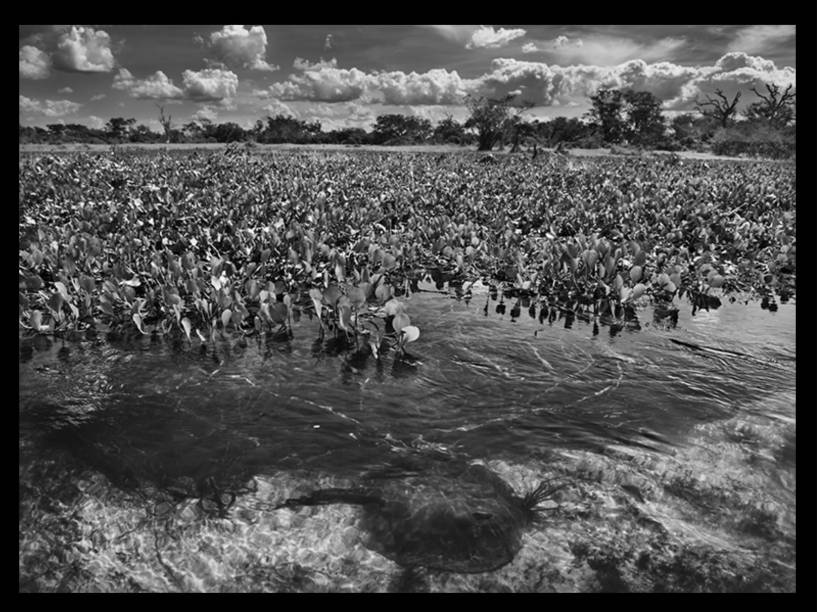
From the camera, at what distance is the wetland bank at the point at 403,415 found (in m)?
2.79

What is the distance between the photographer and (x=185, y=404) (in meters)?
4.25

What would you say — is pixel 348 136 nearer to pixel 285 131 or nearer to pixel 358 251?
pixel 285 131

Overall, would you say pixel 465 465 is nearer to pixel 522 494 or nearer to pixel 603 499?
pixel 522 494

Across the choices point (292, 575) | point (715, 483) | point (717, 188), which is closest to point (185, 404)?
point (292, 575)

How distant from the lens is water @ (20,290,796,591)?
8.97 feet

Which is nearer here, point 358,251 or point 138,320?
point 138,320

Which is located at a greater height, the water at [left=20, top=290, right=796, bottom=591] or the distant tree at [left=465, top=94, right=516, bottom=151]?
the distant tree at [left=465, top=94, right=516, bottom=151]

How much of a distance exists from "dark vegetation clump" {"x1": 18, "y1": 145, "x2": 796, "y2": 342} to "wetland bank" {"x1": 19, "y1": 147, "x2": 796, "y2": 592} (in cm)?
5

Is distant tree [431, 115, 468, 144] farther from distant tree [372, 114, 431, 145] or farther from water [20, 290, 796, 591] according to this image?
water [20, 290, 796, 591]

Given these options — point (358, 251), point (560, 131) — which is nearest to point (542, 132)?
point (560, 131)

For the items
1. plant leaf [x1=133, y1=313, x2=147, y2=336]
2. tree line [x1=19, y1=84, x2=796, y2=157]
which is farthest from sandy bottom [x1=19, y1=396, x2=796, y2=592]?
tree line [x1=19, y1=84, x2=796, y2=157]

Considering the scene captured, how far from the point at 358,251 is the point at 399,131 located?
171 feet

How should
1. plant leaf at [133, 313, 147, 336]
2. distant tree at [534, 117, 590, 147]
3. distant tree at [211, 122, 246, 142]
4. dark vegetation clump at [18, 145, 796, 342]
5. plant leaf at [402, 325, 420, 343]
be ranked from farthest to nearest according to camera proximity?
distant tree at [211, 122, 246, 142] → distant tree at [534, 117, 590, 147] → dark vegetation clump at [18, 145, 796, 342] → plant leaf at [133, 313, 147, 336] → plant leaf at [402, 325, 420, 343]

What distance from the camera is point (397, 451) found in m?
3.66
